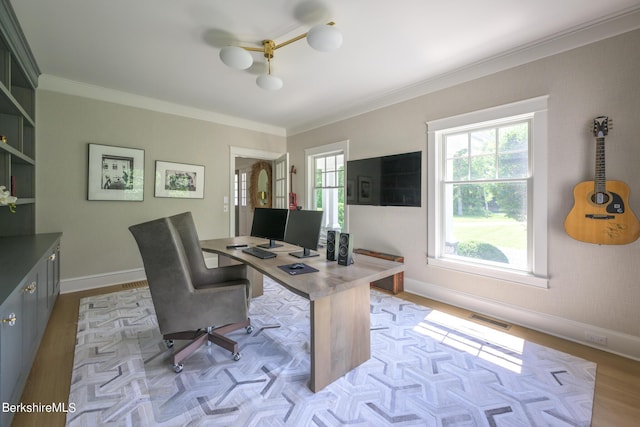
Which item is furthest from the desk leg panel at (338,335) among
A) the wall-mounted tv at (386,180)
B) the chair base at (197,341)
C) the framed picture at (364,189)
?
the framed picture at (364,189)

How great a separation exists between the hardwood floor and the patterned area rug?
58mm

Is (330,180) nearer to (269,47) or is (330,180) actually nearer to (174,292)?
(269,47)

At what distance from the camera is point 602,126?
2.13 m

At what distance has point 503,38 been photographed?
94.4 inches

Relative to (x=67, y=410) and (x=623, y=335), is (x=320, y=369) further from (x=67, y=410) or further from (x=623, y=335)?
(x=623, y=335)

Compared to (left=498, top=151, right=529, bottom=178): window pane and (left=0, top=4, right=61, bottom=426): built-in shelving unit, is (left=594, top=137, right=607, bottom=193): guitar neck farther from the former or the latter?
(left=0, top=4, right=61, bottom=426): built-in shelving unit

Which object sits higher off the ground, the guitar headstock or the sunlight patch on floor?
the guitar headstock

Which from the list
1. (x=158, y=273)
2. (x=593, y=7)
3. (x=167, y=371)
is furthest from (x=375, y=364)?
(x=593, y=7)

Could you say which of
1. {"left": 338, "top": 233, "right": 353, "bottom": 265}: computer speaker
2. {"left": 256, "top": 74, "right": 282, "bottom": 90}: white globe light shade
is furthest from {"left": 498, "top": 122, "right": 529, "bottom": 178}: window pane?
{"left": 256, "top": 74, "right": 282, "bottom": 90}: white globe light shade

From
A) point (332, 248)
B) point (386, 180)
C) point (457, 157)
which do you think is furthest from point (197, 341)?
point (457, 157)

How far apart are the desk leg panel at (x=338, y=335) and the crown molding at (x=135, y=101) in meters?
3.91

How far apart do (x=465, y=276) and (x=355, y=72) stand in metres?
2.60

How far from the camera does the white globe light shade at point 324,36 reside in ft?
6.47

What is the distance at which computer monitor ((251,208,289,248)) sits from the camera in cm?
262
